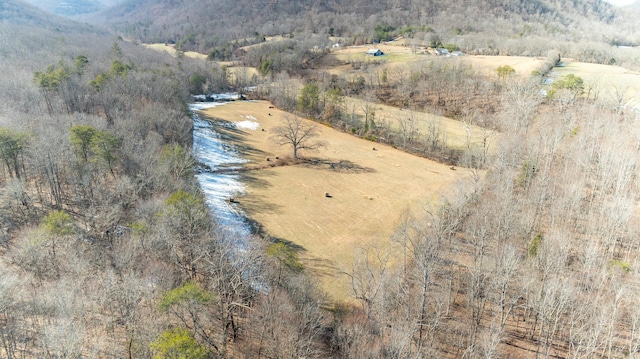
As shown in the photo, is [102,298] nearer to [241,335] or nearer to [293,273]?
[241,335]

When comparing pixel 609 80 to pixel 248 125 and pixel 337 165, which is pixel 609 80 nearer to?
pixel 337 165

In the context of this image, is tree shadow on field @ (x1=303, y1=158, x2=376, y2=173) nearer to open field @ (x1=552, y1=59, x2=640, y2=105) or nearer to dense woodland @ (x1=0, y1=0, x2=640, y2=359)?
dense woodland @ (x1=0, y1=0, x2=640, y2=359)

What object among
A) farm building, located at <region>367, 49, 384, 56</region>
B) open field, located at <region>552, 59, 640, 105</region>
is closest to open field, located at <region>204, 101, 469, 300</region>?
open field, located at <region>552, 59, 640, 105</region>

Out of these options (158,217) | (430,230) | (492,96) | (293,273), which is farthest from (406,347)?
(492,96)

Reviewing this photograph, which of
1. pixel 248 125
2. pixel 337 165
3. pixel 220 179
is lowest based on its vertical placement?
pixel 220 179

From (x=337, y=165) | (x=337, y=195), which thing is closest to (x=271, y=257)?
(x=337, y=195)
